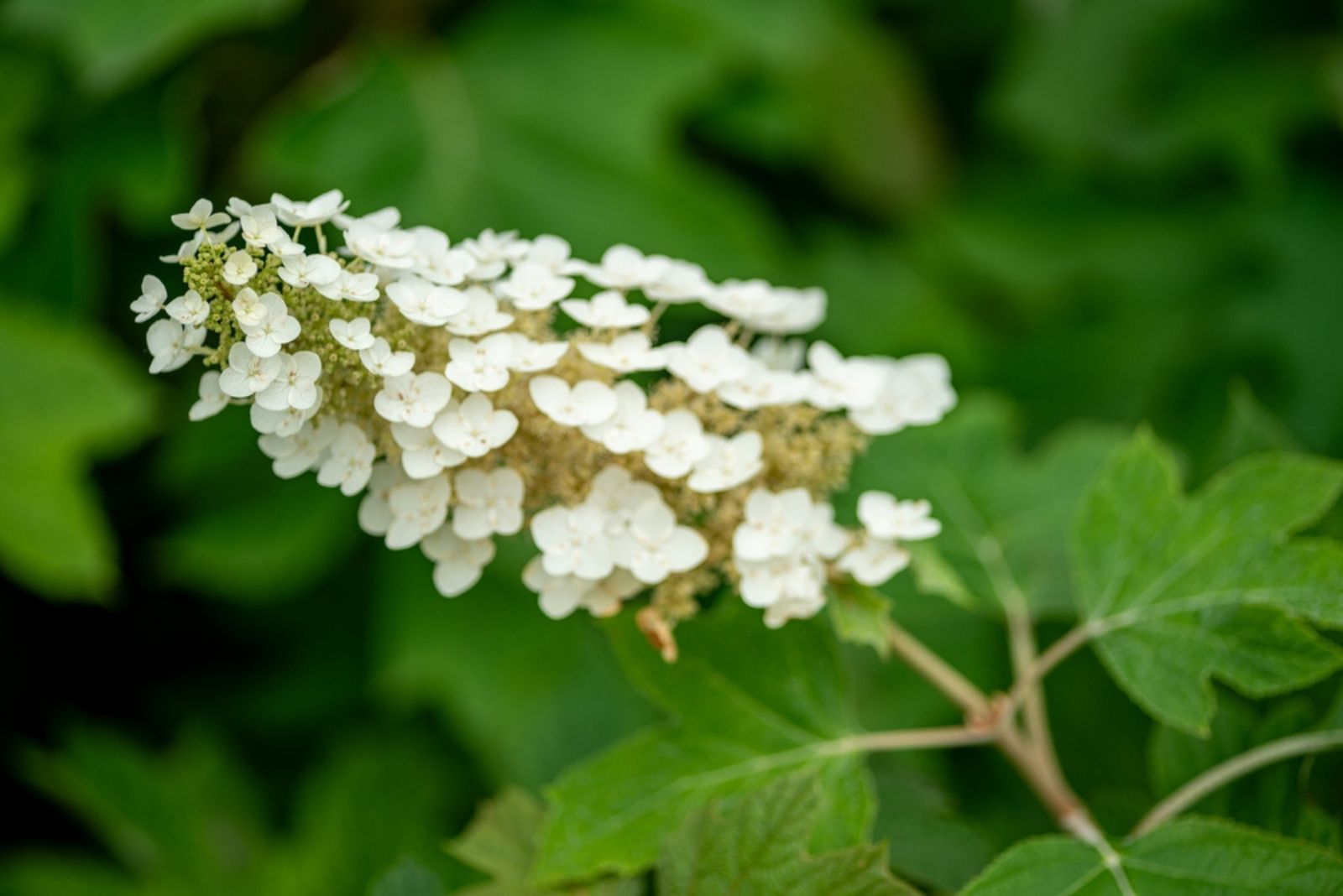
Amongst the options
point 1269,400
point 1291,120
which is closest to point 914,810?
point 1269,400

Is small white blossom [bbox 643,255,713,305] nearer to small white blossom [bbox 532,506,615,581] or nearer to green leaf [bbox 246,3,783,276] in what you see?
small white blossom [bbox 532,506,615,581]

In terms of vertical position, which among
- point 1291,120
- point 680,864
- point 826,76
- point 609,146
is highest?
point 826,76

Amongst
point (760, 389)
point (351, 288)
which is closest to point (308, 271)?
point (351, 288)

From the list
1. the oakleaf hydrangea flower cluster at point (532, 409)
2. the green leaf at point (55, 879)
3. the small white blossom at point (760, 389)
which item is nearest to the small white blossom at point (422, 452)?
the oakleaf hydrangea flower cluster at point (532, 409)

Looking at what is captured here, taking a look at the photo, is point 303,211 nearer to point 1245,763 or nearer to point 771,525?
point 771,525

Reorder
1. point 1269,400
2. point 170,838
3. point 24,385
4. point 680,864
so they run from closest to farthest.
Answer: point 680,864
point 24,385
point 170,838
point 1269,400

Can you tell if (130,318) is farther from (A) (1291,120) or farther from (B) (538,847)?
(A) (1291,120)

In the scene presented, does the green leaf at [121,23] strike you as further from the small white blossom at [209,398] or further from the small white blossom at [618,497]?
the small white blossom at [618,497]
